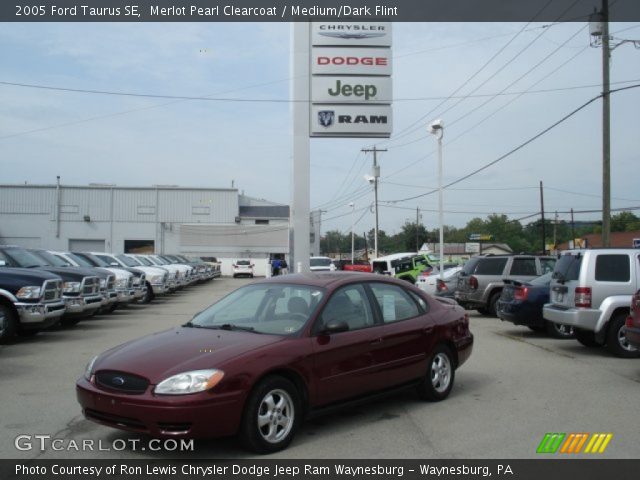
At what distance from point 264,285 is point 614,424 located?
3767mm

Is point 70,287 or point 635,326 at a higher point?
point 70,287

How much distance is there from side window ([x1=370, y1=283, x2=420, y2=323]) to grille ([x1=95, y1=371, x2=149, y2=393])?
267 centimetres

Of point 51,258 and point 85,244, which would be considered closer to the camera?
point 51,258

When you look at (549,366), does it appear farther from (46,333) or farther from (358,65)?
(358,65)

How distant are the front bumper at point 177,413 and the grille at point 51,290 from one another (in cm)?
725

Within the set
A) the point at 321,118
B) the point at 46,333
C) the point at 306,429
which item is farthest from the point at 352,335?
the point at 321,118

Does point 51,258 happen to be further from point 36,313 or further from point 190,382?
point 190,382

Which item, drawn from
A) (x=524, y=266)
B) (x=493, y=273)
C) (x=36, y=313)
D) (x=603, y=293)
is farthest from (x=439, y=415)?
(x=524, y=266)

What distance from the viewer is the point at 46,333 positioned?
13297 mm

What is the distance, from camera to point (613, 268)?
34.3 ft

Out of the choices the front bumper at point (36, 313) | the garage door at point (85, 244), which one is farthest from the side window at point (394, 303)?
the garage door at point (85, 244)

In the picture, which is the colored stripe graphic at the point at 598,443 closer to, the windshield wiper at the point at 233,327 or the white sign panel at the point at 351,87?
the windshield wiper at the point at 233,327

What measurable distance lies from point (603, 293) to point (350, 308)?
5873 mm

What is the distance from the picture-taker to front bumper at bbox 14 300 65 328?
11125 mm
